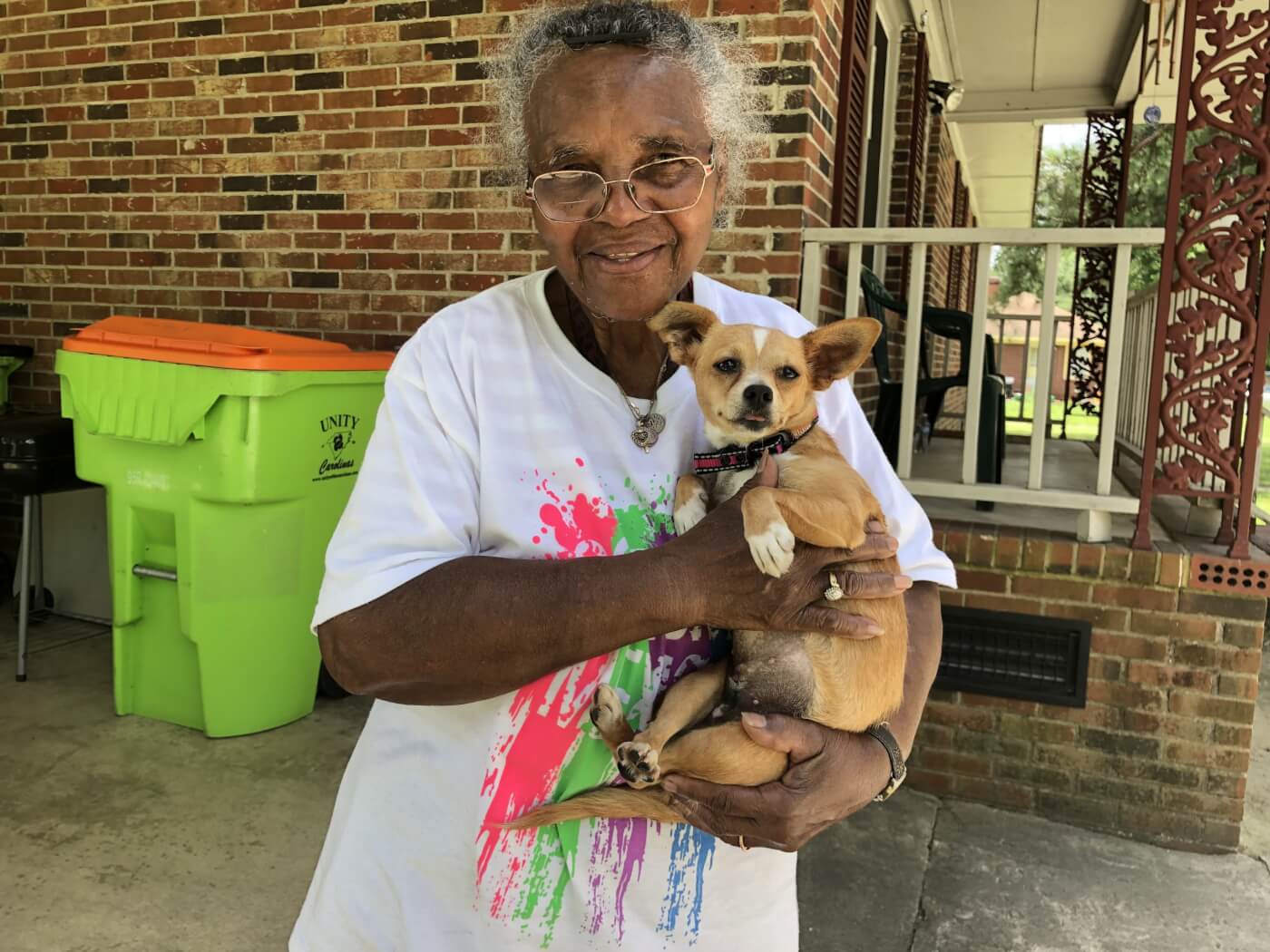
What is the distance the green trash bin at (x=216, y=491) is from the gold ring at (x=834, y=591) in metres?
2.53

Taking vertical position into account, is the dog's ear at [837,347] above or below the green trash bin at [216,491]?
above

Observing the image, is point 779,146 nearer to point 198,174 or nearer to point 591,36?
point 591,36

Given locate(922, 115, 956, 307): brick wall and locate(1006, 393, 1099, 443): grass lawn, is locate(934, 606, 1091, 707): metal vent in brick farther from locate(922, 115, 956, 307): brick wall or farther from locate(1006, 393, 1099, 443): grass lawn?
locate(1006, 393, 1099, 443): grass lawn

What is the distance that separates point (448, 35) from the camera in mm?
4109

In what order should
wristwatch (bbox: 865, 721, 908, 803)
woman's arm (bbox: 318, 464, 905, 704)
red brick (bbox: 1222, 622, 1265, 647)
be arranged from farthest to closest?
1. red brick (bbox: 1222, 622, 1265, 647)
2. wristwatch (bbox: 865, 721, 908, 803)
3. woman's arm (bbox: 318, 464, 905, 704)

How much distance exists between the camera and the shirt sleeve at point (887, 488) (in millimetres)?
1463

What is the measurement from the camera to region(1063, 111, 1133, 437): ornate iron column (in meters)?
10.6

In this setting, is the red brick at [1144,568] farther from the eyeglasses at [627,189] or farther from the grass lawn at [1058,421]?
the grass lawn at [1058,421]

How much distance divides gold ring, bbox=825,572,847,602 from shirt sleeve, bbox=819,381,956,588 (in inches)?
7.2

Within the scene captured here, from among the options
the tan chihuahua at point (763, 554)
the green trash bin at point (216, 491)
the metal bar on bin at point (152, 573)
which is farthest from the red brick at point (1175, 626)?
the metal bar on bin at point (152, 573)

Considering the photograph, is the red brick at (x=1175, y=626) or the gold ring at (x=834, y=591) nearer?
the gold ring at (x=834, y=591)

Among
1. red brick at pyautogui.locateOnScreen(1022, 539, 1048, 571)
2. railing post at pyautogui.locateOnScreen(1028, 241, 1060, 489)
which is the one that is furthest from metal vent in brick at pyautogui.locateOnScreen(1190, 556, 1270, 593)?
railing post at pyautogui.locateOnScreen(1028, 241, 1060, 489)

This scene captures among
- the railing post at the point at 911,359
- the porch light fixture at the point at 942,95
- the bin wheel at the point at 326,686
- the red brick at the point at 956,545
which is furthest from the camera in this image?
the porch light fixture at the point at 942,95

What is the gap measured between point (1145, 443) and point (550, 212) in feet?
9.86
